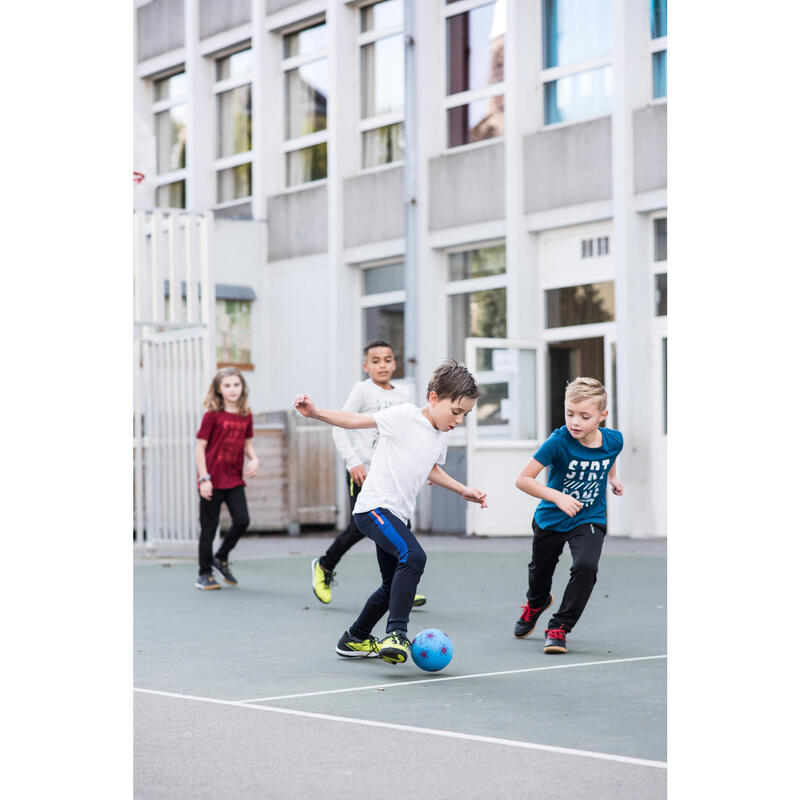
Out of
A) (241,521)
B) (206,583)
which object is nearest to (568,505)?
(241,521)

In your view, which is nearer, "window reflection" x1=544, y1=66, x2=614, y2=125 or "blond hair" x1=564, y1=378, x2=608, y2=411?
"blond hair" x1=564, y1=378, x2=608, y2=411

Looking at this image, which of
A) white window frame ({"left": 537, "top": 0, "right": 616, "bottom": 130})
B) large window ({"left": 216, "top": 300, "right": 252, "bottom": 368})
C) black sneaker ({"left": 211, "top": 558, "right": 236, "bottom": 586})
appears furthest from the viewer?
large window ({"left": 216, "top": 300, "right": 252, "bottom": 368})

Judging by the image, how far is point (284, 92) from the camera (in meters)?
22.2

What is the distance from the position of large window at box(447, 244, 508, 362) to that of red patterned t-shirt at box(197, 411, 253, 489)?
7.64 m

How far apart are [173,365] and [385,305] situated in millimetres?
6309

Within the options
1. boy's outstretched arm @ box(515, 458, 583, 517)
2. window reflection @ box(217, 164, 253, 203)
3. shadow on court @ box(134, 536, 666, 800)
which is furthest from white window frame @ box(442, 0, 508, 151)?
boy's outstretched arm @ box(515, 458, 583, 517)

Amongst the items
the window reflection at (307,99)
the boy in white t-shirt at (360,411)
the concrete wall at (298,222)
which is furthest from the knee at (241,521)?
the window reflection at (307,99)

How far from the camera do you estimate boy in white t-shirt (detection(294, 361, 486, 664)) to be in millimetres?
6820

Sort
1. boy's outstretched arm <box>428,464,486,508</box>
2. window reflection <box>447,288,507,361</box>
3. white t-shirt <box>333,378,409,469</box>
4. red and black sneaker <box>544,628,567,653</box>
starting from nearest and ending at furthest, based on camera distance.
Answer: boy's outstretched arm <box>428,464,486,508</box>
red and black sneaker <box>544,628,567,653</box>
white t-shirt <box>333,378,409,469</box>
window reflection <box>447,288,507,361</box>

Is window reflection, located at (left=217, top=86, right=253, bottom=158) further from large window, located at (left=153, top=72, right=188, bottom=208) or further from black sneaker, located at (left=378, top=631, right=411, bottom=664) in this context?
black sneaker, located at (left=378, top=631, right=411, bottom=664)

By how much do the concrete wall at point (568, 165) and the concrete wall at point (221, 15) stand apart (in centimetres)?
653

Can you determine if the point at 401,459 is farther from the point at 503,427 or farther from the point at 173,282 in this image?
the point at 503,427

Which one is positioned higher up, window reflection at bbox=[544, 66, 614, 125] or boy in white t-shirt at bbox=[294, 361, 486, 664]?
window reflection at bbox=[544, 66, 614, 125]
